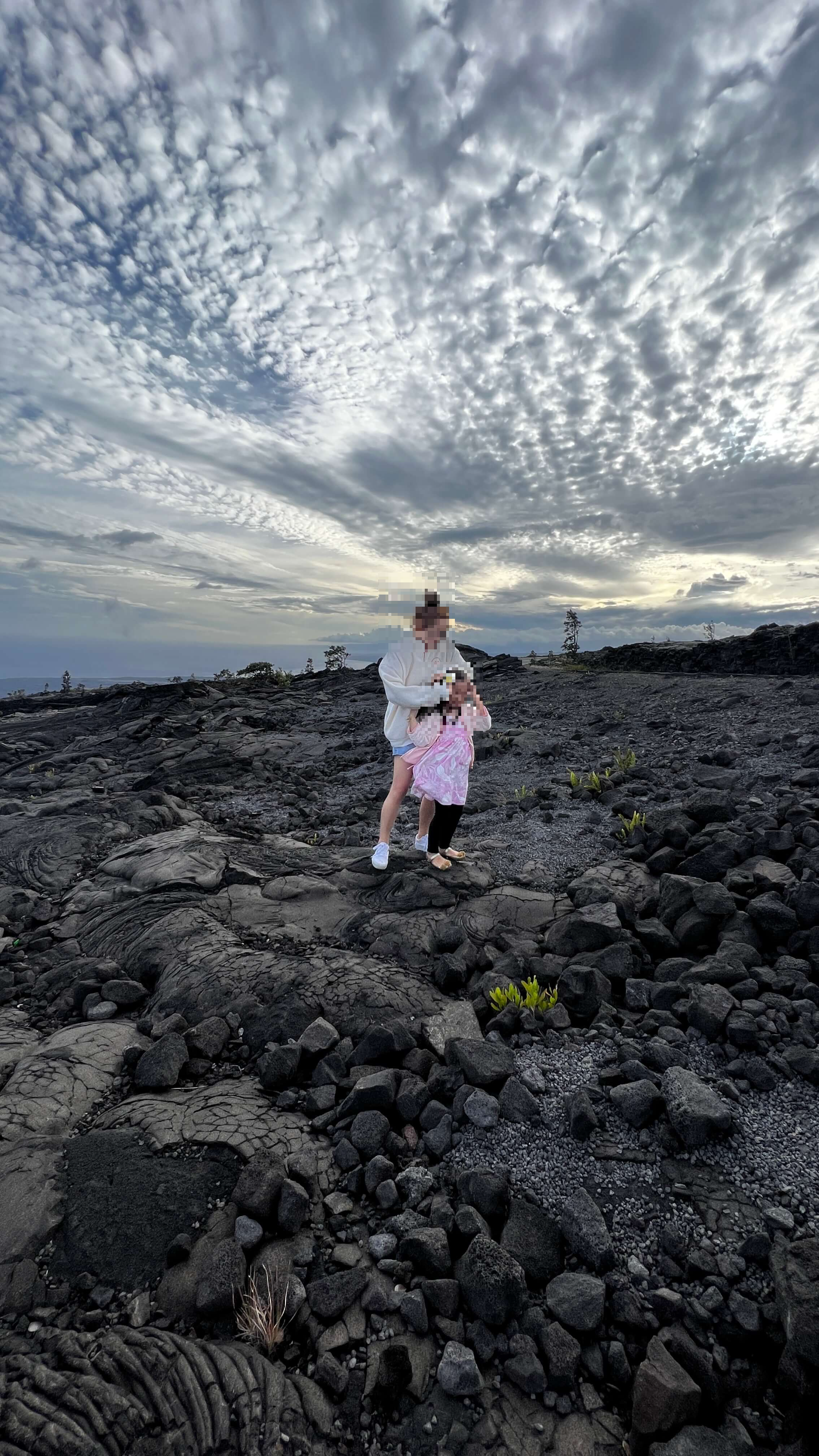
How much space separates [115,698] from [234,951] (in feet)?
58.4

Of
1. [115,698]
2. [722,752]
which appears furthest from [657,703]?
[115,698]

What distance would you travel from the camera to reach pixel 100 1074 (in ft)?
11.9

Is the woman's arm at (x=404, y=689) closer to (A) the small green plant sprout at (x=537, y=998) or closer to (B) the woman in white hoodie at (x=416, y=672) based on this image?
(B) the woman in white hoodie at (x=416, y=672)

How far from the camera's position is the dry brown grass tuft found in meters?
2.18

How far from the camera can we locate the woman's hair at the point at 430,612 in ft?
17.3

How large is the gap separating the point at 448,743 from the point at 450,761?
7.1 inches

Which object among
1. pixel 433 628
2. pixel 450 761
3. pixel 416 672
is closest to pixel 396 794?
pixel 450 761

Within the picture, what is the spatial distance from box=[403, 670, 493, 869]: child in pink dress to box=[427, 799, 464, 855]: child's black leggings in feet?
0.63

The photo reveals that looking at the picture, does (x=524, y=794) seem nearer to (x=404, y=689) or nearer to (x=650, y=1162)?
(x=404, y=689)

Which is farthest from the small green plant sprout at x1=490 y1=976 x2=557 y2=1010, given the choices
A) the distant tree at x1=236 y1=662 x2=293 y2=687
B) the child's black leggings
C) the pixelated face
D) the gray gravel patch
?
the distant tree at x1=236 y1=662 x2=293 y2=687

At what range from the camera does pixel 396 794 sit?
19.9 feet

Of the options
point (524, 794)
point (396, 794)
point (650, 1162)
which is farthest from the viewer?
point (524, 794)

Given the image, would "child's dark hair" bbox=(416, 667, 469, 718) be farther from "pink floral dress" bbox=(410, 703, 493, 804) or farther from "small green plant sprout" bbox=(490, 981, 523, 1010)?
"small green plant sprout" bbox=(490, 981, 523, 1010)

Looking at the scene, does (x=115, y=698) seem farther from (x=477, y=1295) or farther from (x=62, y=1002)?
(x=477, y=1295)
